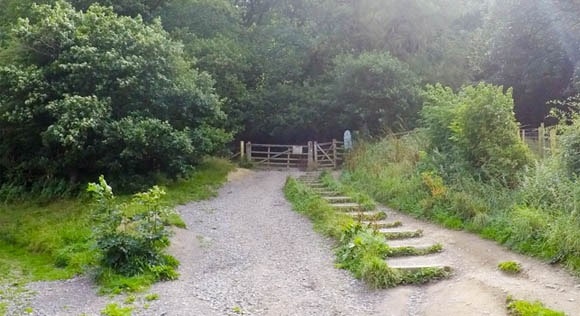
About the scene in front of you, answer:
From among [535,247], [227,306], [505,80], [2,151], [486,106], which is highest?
[505,80]

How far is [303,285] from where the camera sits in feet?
25.1

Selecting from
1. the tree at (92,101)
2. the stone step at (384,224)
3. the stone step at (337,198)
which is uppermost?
the tree at (92,101)

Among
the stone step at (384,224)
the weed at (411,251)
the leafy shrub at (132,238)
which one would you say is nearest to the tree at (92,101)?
the leafy shrub at (132,238)

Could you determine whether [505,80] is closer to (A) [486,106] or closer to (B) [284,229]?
(A) [486,106]

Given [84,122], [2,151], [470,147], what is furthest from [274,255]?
[2,151]

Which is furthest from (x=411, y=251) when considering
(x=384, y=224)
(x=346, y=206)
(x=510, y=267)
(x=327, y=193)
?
(x=327, y=193)

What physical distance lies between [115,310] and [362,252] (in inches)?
149

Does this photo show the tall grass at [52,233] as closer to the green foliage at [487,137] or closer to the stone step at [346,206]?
the stone step at [346,206]

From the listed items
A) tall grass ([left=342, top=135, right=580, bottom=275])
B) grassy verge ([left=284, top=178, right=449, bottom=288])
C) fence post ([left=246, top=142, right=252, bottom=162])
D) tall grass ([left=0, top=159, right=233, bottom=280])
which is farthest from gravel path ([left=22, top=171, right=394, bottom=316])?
fence post ([left=246, top=142, right=252, bottom=162])

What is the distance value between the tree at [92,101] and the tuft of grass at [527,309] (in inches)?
427

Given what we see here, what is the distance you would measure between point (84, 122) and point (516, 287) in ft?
36.6

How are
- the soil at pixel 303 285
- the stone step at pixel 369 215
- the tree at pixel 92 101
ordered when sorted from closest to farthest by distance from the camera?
1. the soil at pixel 303 285
2. the stone step at pixel 369 215
3. the tree at pixel 92 101

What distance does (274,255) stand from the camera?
30.9ft

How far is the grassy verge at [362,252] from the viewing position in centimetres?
729
